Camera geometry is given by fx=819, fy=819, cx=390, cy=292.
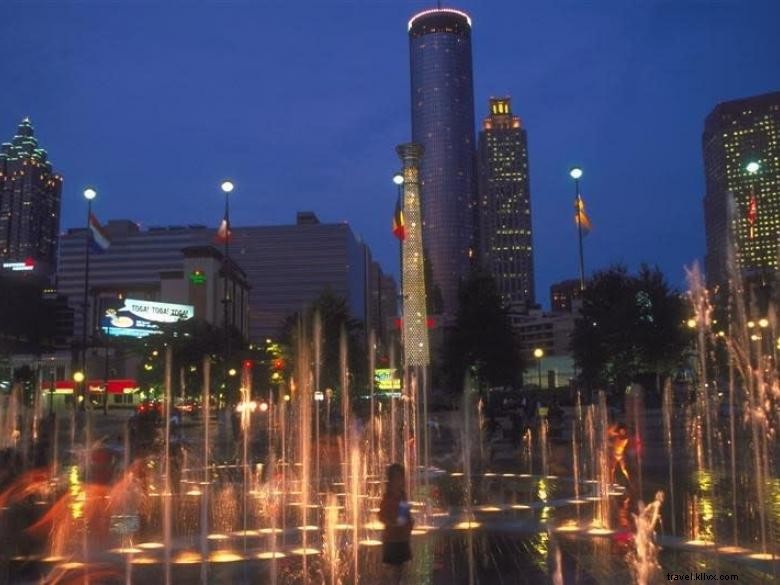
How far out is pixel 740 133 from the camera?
89.0m

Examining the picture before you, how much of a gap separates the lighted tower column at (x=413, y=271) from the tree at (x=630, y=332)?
81.8 ft

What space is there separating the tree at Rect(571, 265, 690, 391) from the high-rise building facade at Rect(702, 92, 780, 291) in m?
20.8

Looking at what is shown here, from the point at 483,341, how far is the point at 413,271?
869 inches

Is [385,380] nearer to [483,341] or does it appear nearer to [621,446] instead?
[483,341]

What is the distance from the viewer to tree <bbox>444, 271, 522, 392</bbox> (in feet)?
196

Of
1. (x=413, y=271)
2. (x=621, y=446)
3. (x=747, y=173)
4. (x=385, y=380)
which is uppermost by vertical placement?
(x=747, y=173)

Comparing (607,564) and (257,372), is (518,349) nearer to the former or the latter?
(257,372)

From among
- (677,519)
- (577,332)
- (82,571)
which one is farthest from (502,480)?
(577,332)

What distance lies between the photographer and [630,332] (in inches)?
1965

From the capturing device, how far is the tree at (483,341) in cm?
5969

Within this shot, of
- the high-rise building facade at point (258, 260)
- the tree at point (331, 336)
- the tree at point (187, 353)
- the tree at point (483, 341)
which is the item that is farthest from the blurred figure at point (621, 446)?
the high-rise building facade at point (258, 260)

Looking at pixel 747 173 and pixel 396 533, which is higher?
pixel 747 173

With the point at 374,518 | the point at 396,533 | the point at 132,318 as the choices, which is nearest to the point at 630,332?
the point at 374,518

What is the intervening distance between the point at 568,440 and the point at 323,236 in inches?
6218
